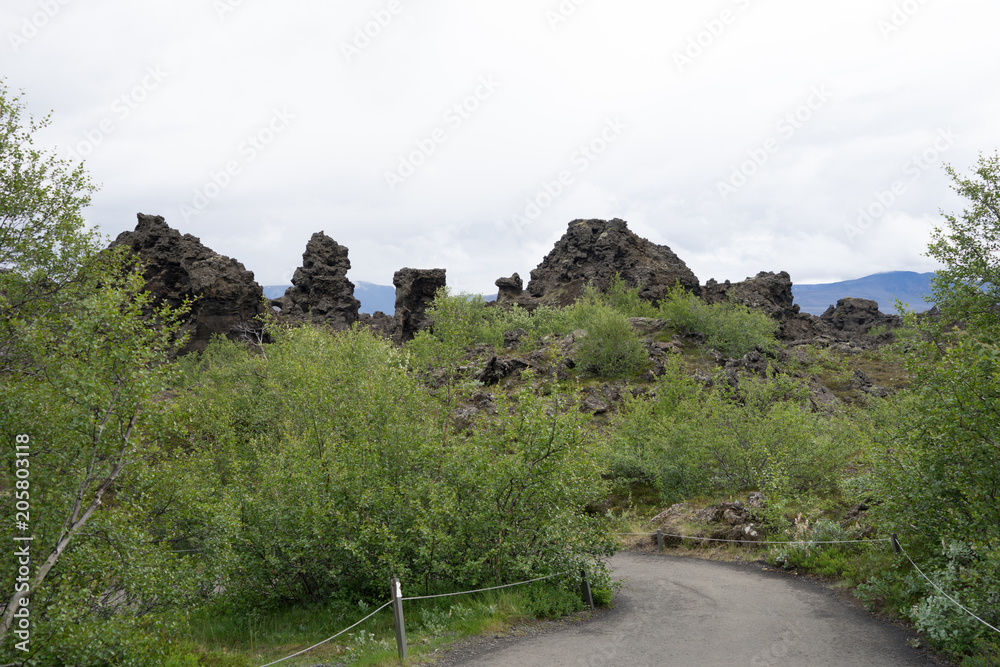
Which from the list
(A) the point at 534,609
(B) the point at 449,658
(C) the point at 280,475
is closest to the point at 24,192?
(C) the point at 280,475

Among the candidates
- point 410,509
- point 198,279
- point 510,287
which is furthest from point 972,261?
point 510,287

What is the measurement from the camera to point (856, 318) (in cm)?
9938

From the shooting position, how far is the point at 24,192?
14.7 meters

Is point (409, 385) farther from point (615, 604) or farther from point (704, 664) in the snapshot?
point (704, 664)

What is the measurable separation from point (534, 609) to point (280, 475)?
6260mm

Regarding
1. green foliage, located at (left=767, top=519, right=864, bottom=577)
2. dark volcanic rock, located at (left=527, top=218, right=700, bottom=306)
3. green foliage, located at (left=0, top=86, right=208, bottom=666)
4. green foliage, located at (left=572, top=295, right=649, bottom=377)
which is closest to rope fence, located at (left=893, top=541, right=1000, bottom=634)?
green foliage, located at (left=767, top=519, right=864, bottom=577)

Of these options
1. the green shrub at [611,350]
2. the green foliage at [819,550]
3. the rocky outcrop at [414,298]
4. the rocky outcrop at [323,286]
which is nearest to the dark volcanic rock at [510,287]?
the rocky outcrop at [414,298]

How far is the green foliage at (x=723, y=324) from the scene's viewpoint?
60.6 meters

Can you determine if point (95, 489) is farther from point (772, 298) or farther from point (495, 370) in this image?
point (772, 298)

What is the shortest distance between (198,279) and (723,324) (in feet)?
186

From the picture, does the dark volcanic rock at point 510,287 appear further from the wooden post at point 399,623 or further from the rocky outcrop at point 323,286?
the wooden post at point 399,623

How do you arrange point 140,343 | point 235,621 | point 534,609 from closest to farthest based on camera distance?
point 140,343 → point 534,609 → point 235,621

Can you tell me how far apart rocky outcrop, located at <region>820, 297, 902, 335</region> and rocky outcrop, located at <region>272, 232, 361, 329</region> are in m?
77.1

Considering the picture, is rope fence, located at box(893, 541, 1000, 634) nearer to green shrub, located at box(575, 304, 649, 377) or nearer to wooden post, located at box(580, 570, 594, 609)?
wooden post, located at box(580, 570, 594, 609)
